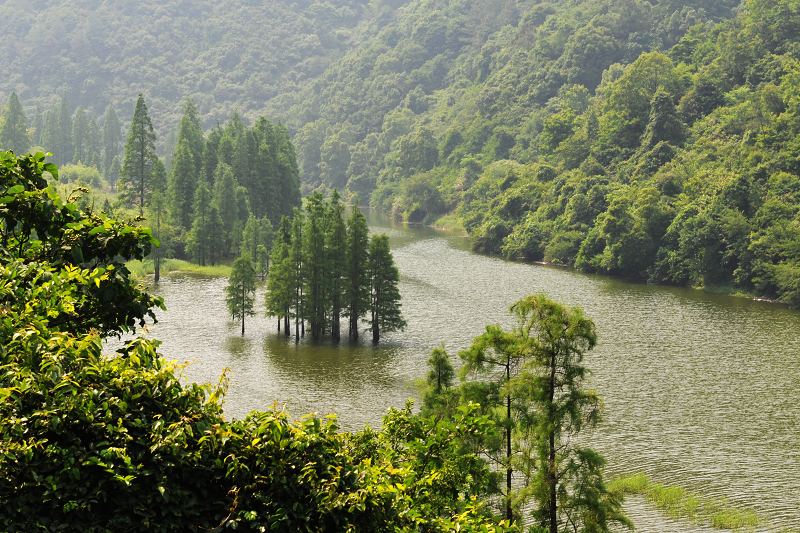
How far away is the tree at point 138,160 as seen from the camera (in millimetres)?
116062

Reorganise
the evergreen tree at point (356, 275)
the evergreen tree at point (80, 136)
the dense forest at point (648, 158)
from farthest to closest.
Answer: the evergreen tree at point (80, 136), the dense forest at point (648, 158), the evergreen tree at point (356, 275)

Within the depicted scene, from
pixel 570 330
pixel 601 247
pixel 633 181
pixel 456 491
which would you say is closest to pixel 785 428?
pixel 570 330

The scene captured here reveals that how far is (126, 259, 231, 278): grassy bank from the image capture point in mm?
101438

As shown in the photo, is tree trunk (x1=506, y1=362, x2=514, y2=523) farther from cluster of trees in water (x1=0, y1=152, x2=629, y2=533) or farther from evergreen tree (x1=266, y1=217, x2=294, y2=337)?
evergreen tree (x1=266, y1=217, x2=294, y2=337)

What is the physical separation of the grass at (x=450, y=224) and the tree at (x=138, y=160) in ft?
190

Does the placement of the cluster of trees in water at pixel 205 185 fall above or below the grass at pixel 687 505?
above

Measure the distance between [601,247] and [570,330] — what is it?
83.1 meters

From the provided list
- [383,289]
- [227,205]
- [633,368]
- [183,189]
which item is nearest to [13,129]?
[183,189]

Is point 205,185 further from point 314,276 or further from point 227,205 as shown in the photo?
point 314,276

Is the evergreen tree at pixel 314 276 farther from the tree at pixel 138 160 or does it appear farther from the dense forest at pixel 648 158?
the tree at pixel 138 160

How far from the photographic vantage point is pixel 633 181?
124 metres

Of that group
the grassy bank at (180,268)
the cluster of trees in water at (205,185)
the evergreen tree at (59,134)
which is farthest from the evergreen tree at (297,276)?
the evergreen tree at (59,134)

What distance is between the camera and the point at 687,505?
40125 mm

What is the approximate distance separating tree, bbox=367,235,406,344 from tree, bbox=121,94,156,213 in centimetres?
5188
